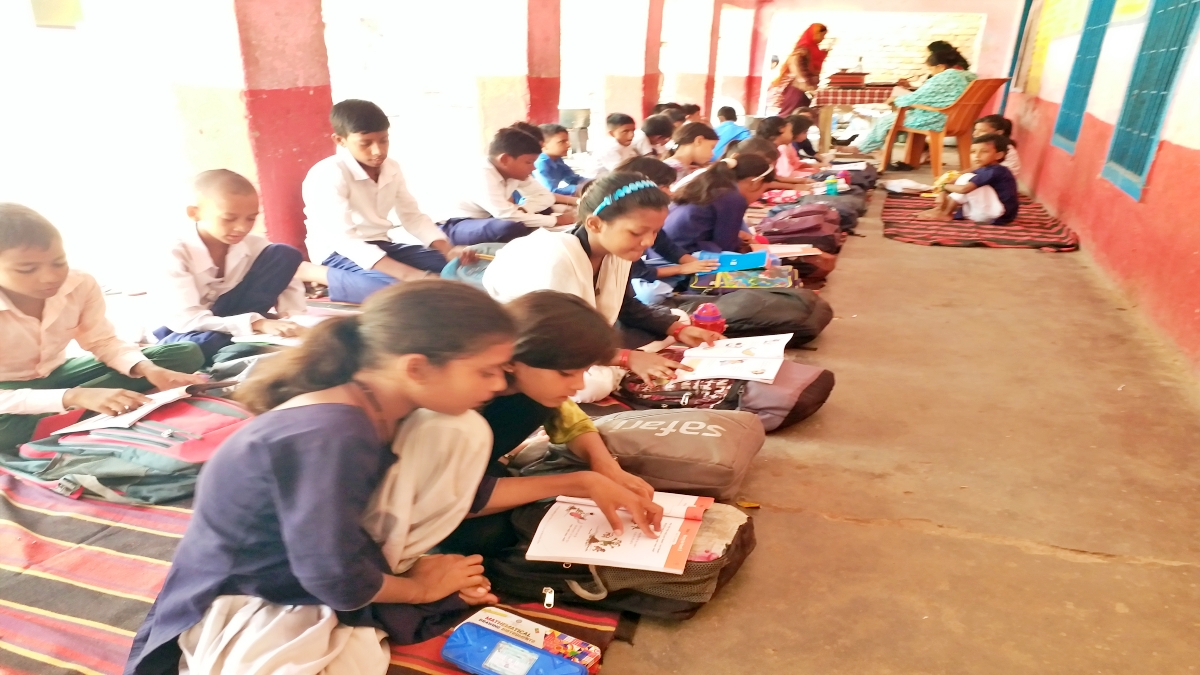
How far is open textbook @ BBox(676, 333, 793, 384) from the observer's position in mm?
2559

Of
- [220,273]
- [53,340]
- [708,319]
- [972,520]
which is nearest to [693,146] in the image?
[708,319]

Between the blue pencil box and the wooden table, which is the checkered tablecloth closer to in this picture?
the wooden table

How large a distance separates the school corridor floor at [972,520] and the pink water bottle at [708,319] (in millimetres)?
530

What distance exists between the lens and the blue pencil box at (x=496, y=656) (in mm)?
1462

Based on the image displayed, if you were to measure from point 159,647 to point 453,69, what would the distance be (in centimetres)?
571

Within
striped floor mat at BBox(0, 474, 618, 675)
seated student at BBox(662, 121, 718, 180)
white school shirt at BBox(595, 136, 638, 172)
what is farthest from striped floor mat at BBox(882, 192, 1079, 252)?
striped floor mat at BBox(0, 474, 618, 675)

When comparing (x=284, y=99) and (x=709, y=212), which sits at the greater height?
(x=284, y=99)

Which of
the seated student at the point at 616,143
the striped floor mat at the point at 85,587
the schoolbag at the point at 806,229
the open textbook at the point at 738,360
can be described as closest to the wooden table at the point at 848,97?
the seated student at the point at 616,143

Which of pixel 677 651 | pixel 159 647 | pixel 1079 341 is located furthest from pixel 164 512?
pixel 1079 341

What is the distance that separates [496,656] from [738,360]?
4.82 ft

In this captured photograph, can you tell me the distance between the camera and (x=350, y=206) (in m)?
3.72

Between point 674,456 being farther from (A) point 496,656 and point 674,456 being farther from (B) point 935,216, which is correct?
(B) point 935,216

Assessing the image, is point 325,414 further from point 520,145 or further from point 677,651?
point 520,145

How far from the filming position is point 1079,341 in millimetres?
3525
